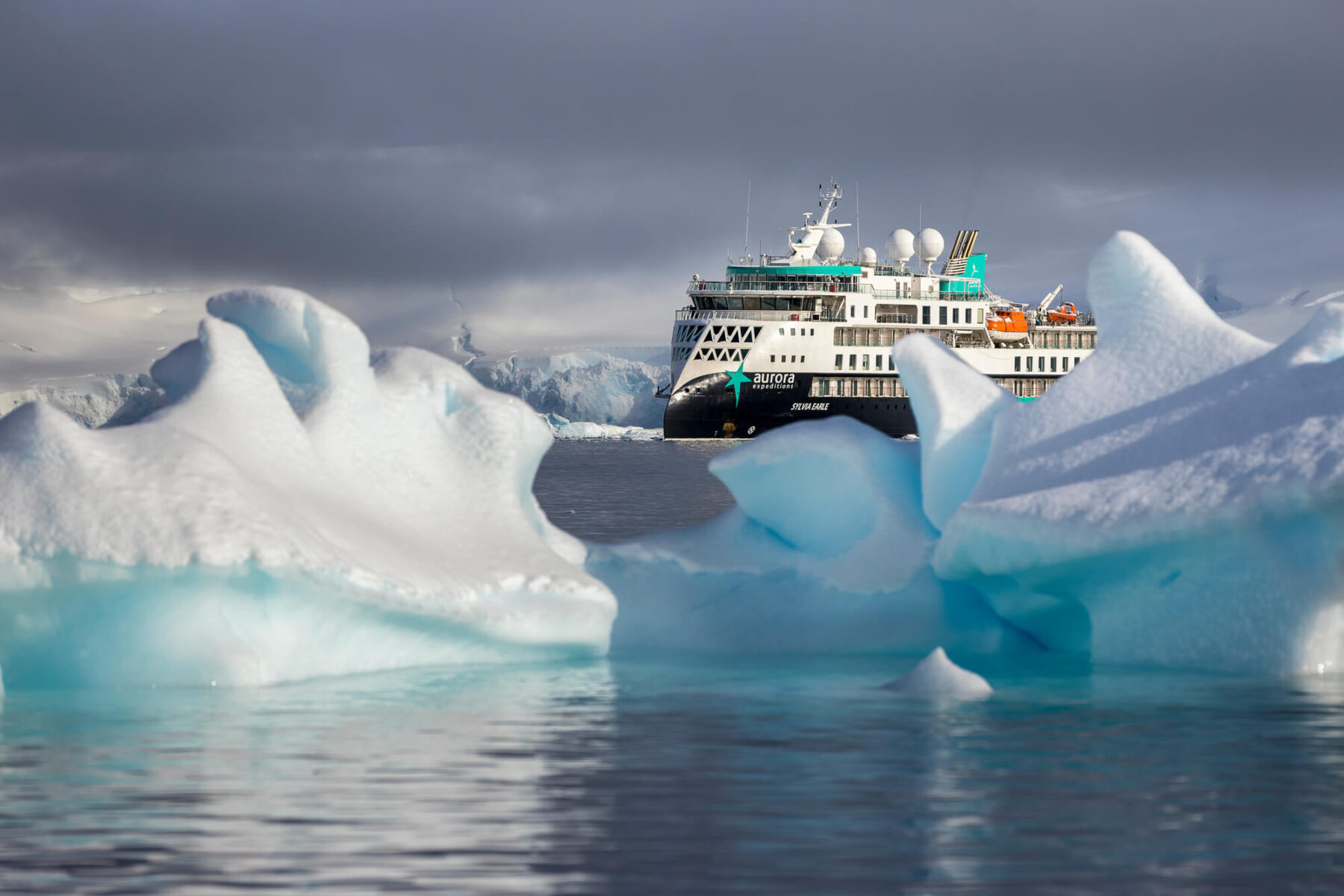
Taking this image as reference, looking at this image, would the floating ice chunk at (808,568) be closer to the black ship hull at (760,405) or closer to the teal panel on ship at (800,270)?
the black ship hull at (760,405)

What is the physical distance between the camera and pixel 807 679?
13.3m

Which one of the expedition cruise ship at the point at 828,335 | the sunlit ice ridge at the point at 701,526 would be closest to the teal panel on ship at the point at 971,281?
the expedition cruise ship at the point at 828,335

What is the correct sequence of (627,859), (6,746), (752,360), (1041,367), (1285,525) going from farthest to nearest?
(1041,367)
(752,360)
(1285,525)
(6,746)
(627,859)

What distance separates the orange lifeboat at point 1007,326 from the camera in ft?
278

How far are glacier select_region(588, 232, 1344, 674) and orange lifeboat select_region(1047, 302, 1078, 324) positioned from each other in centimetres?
7493

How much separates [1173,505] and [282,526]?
6.88 metres

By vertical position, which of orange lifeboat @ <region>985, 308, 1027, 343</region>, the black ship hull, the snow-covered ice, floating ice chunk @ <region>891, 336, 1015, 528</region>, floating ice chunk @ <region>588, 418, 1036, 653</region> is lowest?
floating ice chunk @ <region>588, 418, 1036, 653</region>

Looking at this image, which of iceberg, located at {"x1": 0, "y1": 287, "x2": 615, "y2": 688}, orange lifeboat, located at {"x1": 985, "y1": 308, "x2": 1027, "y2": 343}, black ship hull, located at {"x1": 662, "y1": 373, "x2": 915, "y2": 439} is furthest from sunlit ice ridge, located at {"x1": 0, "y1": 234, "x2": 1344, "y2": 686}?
orange lifeboat, located at {"x1": 985, "y1": 308, "x2": 1027, "y2": 343}

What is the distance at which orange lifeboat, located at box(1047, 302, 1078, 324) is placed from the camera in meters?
88.9

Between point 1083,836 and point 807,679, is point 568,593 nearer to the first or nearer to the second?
point 807,679

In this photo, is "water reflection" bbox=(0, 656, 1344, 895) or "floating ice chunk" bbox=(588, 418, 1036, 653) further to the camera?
"floating ice chunk" bbox=(588, 418, 1036, 653)

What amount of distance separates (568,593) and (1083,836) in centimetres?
679

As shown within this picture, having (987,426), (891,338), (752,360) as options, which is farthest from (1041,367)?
(987,426)

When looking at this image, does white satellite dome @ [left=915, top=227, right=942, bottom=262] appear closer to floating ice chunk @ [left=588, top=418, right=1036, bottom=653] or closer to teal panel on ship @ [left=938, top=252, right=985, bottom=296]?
teal panel on ship @ [left=938, top=252, right=985, bottom=296]
